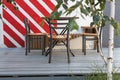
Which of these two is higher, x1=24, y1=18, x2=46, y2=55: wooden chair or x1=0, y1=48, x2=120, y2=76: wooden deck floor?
x1=24, y1=18, x2=46, y2=55: wooden chair

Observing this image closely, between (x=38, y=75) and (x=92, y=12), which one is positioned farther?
(x=38, y=75)

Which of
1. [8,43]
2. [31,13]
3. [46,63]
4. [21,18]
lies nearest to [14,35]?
[8,43]

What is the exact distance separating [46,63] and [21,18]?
2.13m

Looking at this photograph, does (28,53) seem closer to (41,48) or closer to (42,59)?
(41,48)

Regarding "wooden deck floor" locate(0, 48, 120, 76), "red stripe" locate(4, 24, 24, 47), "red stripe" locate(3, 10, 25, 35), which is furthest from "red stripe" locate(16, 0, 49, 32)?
"wooden deck floor" locate(0, 48, 120, 76)

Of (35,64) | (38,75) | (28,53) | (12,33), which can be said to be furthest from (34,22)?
(38,75)

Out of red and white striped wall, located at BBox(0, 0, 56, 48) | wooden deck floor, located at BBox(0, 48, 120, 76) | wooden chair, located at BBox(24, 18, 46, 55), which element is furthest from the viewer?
red and white striped wall, located at BBox(0, 0, 56, 48)

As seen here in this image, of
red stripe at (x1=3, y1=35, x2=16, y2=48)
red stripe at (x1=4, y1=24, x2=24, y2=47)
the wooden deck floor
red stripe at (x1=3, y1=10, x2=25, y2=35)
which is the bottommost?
the wooden deck floor

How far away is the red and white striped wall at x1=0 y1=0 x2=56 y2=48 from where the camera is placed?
22.7 ft

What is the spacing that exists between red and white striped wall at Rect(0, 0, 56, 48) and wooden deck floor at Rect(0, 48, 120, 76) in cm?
61

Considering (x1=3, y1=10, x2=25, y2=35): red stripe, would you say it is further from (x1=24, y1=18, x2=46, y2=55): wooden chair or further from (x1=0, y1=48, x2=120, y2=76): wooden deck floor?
(x1=0, y1=48, x2=120, y2=76): wooden deck floor

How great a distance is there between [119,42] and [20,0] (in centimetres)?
242

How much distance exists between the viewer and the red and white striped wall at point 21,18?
22.7ft

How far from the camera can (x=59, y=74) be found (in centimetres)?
442
